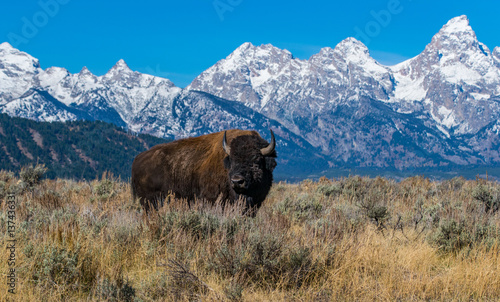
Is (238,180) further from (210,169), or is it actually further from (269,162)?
(210,169)

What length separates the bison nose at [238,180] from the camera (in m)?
6.87

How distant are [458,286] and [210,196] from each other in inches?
179

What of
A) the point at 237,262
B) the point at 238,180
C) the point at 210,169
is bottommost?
the point at 237,262

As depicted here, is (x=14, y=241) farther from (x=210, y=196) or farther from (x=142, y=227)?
(x=210, y=196)

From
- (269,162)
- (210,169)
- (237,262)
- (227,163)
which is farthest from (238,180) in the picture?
(237,262)

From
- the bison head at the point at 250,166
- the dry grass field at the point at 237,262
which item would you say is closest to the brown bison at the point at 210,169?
the bison head at the point at 250,166

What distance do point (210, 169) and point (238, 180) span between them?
1.34 meters

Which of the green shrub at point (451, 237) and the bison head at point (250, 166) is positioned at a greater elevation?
the bison head at point (250, 166)

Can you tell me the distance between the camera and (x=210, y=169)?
8.06 metres

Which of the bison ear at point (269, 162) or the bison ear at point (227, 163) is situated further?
the bison ear at point (269, 162)

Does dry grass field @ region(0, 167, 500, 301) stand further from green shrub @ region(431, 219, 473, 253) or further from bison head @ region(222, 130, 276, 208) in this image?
bison head @ region(222, 130, 276, 208)

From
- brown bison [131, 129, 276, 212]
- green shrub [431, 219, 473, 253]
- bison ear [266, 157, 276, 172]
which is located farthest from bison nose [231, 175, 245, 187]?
green shrub [431, 219, 473, 253]

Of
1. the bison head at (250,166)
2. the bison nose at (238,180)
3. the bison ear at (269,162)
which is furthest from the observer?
the bison ear at (269,162)

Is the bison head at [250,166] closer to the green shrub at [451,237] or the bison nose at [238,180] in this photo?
the bison nose at [238,180]
